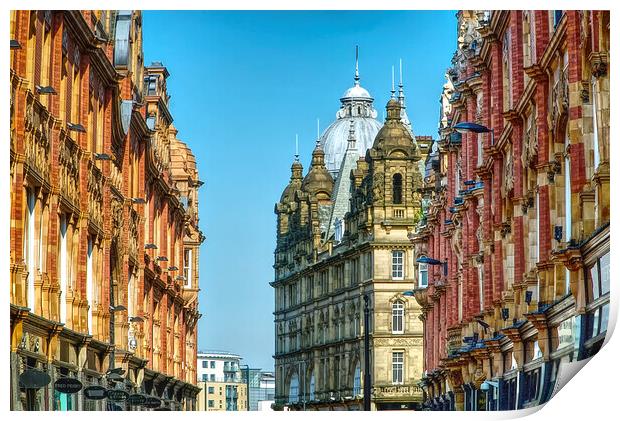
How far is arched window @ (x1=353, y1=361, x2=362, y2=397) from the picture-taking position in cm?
13825

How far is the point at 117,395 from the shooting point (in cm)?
5144

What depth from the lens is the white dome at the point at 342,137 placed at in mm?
174750

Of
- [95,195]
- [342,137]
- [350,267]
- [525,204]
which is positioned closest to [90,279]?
[95,195]

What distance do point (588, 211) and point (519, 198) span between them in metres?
13.8

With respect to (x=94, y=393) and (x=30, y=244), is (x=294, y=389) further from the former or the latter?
(x=30, y=244)

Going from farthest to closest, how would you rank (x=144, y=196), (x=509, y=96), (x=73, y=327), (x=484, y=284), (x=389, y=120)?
(x=389, y=120)
(x=144, y=196)
(x=484, y=284)
(x=509, y=96)
(x=73, y=327)

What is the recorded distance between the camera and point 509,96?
5400cm

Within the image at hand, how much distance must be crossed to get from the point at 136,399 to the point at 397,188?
77290 millimetres

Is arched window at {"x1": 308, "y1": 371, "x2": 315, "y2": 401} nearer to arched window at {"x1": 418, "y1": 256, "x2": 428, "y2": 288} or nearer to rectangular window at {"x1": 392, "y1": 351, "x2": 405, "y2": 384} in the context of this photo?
rectangular window at {"x1": 392, "y1": 351, "x2": 405, "y2": 384}

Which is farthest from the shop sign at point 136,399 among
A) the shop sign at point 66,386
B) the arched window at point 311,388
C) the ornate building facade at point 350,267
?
the arched window at point 311,388

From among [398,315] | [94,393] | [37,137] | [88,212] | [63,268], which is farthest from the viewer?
[398,315]
